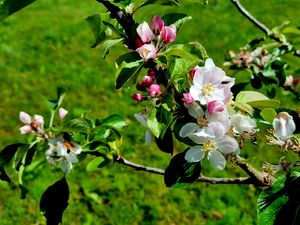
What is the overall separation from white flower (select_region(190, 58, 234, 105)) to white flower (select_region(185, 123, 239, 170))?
0.22ft

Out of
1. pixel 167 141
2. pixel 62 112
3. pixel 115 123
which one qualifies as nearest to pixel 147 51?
pixel 167 141

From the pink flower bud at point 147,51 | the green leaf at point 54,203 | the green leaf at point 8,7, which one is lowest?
the green leaf at point 54,203

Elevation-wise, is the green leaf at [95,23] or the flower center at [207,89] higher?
the green leaf at [95,23]

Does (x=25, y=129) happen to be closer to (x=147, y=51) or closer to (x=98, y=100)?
(x=147, y=51)

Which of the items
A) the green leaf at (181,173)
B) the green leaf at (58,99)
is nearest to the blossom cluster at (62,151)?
the green leaf at (58,99)

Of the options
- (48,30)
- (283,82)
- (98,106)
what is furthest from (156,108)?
(48,30)

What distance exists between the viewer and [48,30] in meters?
6.41

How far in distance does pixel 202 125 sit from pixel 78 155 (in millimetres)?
808

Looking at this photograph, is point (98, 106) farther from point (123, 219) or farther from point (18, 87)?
point (123, 219)

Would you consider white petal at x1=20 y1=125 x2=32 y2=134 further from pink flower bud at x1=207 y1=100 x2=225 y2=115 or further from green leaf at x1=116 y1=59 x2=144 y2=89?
→ pink flower bud at x1=207 y1=100 x2=225 y2=115

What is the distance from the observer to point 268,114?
122 cm

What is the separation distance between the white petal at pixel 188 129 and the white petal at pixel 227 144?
6 centimetres

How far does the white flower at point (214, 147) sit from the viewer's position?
1.18 metres

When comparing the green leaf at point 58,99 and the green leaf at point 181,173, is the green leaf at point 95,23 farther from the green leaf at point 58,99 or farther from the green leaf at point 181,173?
the green leaf at point 58,99
